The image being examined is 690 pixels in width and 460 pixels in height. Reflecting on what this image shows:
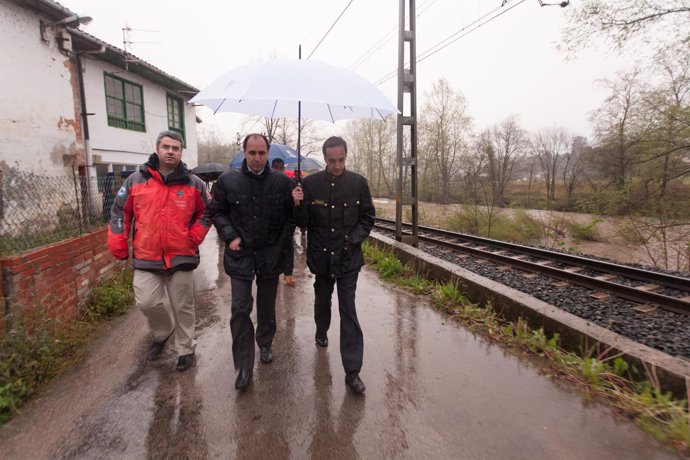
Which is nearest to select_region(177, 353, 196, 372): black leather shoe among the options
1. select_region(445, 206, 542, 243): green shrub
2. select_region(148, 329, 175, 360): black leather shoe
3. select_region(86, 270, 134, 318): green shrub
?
select_region(148, 329, 175, 360): black leather shoe

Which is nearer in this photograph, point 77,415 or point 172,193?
point 77,415

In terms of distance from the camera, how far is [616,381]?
2.95 meters

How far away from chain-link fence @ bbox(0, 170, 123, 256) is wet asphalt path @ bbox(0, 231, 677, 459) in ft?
4.41

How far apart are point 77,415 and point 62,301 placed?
5.58 feet

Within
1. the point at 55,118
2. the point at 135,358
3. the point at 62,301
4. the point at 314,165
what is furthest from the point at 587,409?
the point at 55,118

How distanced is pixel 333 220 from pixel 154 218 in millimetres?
1487

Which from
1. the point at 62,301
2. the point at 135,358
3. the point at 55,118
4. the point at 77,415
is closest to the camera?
the point at 77,415

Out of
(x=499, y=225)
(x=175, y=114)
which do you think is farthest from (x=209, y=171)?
(x=499, y=225)

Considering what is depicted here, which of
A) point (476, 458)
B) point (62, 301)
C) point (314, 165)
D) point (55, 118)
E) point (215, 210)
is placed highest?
point (55, 118)

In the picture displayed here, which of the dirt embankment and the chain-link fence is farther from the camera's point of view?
the dirt embankment

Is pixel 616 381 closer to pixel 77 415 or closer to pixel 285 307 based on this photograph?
pixel 285 307

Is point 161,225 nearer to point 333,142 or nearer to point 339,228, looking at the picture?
point 339,228

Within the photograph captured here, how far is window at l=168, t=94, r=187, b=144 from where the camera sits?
54.5ft

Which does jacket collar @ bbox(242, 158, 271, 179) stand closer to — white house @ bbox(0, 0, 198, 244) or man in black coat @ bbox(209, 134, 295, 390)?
man in black coat @ bbox(209, 134, 295, 390)
